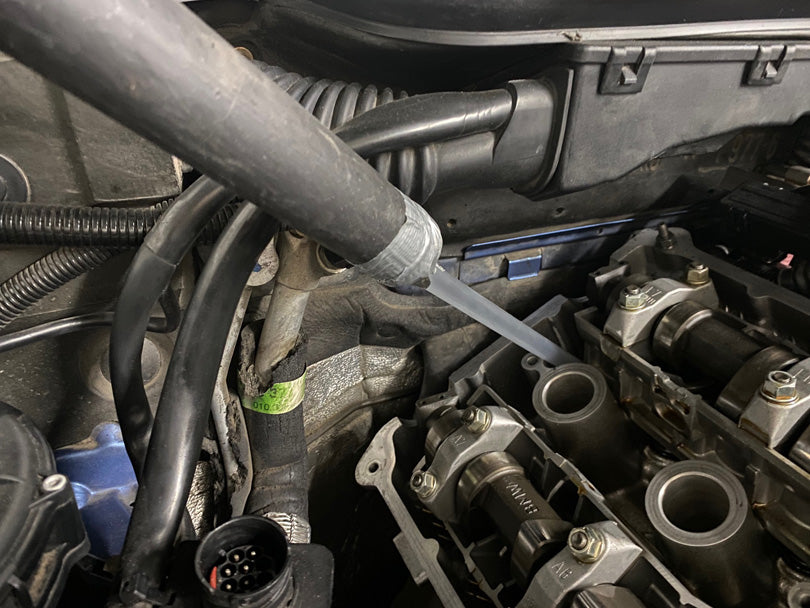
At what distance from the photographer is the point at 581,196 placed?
1125 millimetres

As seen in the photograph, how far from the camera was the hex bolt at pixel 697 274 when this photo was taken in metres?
1.04

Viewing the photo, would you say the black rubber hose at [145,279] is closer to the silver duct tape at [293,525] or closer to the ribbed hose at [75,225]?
the ribbed hose at [75,225]

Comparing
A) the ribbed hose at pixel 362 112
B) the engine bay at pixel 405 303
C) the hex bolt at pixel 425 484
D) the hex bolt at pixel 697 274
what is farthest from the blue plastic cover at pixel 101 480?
the hex bolt at pixel 697 274

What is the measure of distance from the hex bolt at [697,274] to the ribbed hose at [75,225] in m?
0.87

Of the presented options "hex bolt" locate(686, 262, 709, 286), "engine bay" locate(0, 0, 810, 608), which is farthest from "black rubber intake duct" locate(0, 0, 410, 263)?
"hex bolt" locate(686, 262, 709, 286)

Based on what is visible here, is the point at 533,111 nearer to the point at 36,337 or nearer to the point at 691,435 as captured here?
the point at 691,435

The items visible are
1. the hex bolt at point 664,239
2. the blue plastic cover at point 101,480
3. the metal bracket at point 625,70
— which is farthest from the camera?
the hex bolt at point 664,239

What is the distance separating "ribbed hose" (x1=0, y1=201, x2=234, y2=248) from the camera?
26.7 inches

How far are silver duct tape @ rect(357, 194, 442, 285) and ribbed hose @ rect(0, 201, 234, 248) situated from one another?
1.11ft

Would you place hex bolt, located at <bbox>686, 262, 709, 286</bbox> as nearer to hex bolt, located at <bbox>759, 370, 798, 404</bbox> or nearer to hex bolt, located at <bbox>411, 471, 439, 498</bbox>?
hex bolt, located at <bbox>759, 370, 798, 404</bbox>

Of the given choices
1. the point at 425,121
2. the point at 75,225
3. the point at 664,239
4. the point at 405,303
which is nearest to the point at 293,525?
the point at 405,303

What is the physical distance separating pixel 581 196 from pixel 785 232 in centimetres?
41

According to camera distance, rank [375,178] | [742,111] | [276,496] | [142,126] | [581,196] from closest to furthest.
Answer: [142,126] < [375,178] < [742,111] < [276,496] < [581,196]

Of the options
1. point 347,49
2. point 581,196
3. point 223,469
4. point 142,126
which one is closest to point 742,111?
point 581,196
